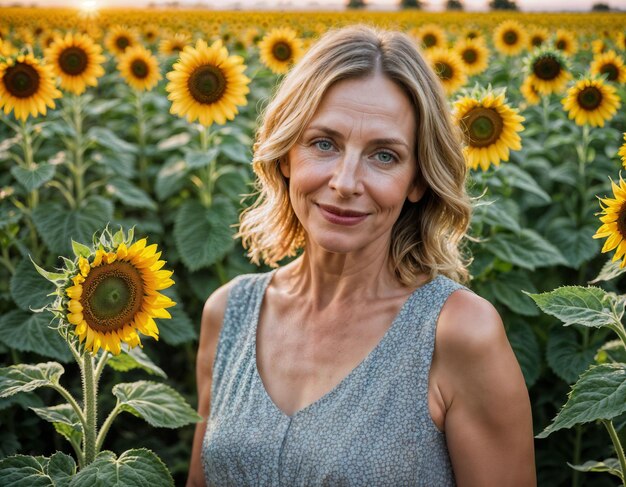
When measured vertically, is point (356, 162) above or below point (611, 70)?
below

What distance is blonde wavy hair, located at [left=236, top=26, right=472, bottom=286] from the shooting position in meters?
2.00

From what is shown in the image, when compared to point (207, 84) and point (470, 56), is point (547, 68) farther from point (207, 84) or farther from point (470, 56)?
point (207, 84)

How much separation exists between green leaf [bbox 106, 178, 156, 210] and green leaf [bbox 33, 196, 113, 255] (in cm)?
16

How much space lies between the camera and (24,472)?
1.86 metres

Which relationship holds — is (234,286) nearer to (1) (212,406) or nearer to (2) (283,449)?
(1) (212,406)

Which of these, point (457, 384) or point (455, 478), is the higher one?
point (457, 384)

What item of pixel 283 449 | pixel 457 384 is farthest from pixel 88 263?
pixel 457 384

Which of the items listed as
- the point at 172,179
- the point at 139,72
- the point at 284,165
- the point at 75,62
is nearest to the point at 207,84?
the point at 172,179

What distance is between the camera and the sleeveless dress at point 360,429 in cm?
189

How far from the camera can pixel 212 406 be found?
227 cm

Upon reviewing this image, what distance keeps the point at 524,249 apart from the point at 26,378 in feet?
→ 6.72

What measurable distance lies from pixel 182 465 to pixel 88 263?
2.00m

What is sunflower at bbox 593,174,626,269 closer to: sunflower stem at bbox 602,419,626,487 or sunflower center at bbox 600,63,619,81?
sunflower stem at bbox 602,419,626,487

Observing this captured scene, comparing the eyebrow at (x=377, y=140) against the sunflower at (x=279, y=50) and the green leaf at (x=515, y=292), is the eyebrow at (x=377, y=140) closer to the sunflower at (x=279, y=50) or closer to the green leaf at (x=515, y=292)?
the green leaf at (x=515, y=292)
